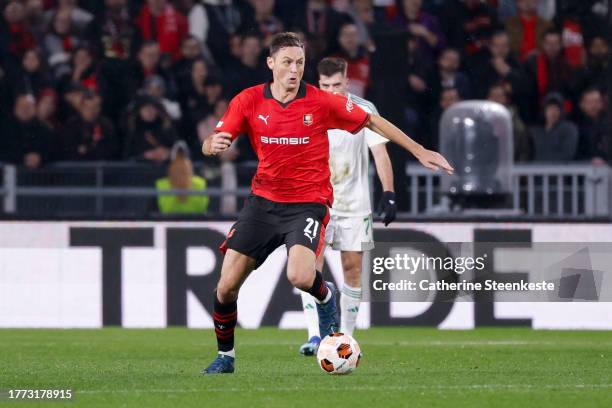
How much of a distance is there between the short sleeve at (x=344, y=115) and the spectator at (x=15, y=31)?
9026mm

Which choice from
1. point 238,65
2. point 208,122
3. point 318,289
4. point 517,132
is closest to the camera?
point 318,289

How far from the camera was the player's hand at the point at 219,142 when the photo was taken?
8.17 metres

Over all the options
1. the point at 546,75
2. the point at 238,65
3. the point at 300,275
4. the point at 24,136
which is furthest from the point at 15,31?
the point at 300,275

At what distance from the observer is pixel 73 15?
1766 cm

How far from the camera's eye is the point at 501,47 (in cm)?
1672

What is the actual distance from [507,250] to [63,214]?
4.05m

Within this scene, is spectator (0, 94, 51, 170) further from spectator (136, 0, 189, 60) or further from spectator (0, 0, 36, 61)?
spectator (136, 0, 189, 60)

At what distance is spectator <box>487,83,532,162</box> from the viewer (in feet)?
51.0

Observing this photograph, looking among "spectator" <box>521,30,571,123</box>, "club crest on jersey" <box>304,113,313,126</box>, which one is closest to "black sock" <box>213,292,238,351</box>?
"club crest on jersey" <box>304,113,313,126</box>

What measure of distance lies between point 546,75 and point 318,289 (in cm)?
798

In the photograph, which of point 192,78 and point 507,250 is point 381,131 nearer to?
point 507,250

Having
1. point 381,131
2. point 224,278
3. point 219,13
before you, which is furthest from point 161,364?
point 219,13

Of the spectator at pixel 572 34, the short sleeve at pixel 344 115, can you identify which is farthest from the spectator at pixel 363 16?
the short sleeve at pixel 344 115

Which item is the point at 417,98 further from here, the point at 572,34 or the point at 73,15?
the point at 73,15
